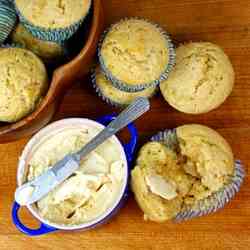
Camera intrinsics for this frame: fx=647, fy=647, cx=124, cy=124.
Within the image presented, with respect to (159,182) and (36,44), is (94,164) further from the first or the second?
(36,44)

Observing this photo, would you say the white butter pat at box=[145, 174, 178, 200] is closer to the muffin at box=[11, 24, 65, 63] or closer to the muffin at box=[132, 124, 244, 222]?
the muffin at box=[132, 124, 244, 222]

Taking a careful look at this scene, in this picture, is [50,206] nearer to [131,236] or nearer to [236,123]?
[131,236]

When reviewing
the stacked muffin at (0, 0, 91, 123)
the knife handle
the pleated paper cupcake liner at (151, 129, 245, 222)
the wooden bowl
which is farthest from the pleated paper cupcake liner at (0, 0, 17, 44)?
the pleated paper cupcake liner at (151, 129, 245, 222)

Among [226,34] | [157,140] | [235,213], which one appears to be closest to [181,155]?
[157,140]

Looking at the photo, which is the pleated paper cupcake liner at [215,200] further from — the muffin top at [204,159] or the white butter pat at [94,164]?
the white butter pat at [94,164]

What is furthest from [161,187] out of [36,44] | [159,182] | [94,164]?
[36,44]
